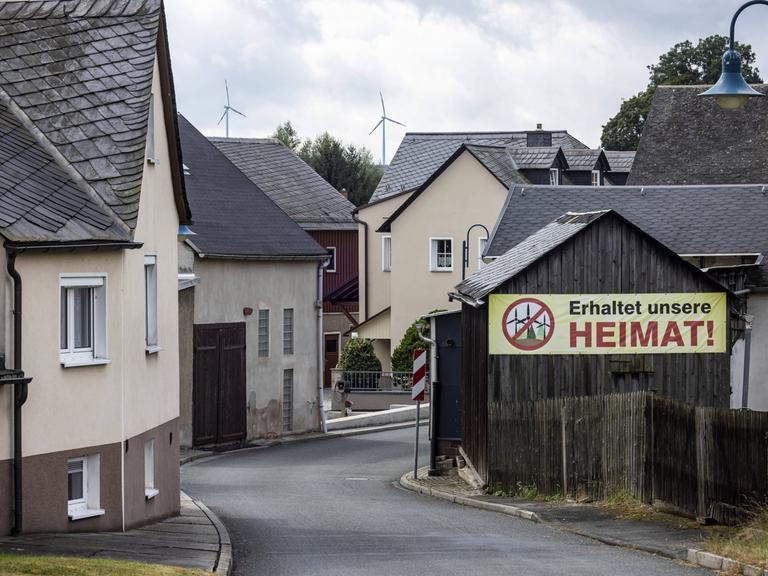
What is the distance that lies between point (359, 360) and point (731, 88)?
37990 millimetres

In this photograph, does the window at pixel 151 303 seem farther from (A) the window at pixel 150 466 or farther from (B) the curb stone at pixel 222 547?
(B) the curb stone at pixel 222 547

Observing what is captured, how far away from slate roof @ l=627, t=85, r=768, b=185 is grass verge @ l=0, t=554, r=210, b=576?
1378 inches

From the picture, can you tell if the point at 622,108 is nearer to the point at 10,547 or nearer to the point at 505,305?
the point at 505,305

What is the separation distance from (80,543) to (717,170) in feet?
113

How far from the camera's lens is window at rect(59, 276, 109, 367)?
17500 millimetres

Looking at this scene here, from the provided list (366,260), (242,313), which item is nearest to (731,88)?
(242,313)

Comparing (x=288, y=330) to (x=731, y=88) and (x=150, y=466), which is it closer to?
(x=150, y=466)

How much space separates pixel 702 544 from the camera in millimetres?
16094

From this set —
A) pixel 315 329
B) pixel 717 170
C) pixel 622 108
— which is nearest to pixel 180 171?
pixel 315 329

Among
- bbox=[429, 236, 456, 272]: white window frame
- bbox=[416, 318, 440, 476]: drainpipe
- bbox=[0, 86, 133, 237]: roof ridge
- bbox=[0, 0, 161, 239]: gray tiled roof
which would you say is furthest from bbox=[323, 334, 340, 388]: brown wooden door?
bbox=[0, 86, 133, 237]: roof ridge

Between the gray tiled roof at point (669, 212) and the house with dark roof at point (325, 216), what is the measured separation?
2884 centimetres

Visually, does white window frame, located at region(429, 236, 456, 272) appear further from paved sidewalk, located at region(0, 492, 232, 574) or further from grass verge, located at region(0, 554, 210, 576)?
grass verge, located at region(0, 554, 210, 576)

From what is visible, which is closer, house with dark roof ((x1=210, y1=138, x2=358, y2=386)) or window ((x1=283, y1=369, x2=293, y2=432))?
window ((x1=283, y1=369, x2=293, y2=432))

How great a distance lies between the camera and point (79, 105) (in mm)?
19828
